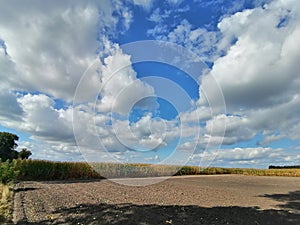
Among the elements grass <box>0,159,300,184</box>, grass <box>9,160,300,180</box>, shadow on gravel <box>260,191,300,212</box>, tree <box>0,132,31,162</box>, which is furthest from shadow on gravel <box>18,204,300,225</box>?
→ tree <box>0,132,31,162</box>

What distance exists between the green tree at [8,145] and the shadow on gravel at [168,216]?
40141 mm

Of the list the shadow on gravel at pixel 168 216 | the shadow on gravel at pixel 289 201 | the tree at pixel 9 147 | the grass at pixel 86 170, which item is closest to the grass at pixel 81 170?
the grass at pixel 86 170

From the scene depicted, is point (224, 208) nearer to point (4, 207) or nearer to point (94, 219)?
point (94, 219)

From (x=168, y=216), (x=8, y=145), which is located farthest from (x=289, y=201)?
(x=8, y=145)

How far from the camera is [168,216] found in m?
7.10

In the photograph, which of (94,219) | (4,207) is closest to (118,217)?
(94,219)

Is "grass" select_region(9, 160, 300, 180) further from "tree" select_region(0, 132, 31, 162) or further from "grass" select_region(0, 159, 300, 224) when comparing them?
"tree" select_region(0, 132, 31, 162)

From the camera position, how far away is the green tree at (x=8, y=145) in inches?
1689

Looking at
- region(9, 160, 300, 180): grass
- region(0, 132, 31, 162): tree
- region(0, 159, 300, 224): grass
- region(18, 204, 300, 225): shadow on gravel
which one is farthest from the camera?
region(0, 132, 31, 162): tree

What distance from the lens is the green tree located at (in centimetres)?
4289

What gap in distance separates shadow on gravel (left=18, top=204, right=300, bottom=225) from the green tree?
4014 centimetres

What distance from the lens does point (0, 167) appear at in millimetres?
16109

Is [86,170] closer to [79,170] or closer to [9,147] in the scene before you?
[79,170]

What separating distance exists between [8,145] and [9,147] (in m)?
0.38
